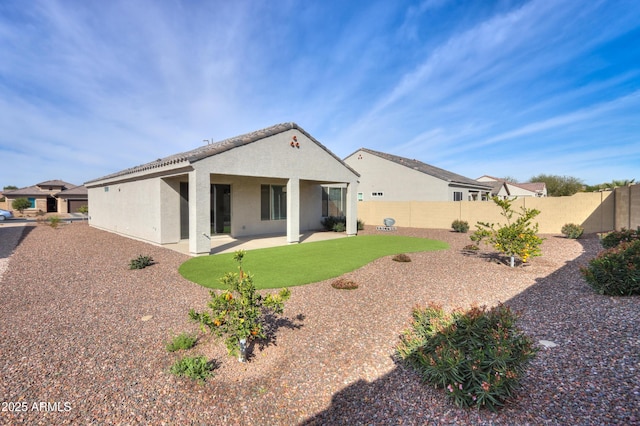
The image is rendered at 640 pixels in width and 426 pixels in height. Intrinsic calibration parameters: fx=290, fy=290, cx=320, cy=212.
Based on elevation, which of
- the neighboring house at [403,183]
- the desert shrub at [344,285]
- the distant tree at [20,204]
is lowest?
the desert shrub at [344,285]

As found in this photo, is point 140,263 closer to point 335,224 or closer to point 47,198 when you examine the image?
point 335,224

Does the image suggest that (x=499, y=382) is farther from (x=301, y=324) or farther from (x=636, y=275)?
(x=636, y=275)

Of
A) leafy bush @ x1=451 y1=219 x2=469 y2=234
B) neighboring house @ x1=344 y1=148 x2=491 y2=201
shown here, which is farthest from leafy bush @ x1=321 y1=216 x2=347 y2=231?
neighboring house @ x1=344 y1=148 x2=491 y2=201

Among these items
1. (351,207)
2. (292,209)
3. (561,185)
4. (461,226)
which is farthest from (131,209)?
(561,185)

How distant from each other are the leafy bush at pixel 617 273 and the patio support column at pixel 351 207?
11.9 m

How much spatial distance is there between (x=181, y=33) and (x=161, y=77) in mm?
3304

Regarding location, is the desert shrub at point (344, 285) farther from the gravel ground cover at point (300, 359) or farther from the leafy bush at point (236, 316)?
the leafy bush at point (236, 316)

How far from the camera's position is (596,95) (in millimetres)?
14469

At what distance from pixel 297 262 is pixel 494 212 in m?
15.6

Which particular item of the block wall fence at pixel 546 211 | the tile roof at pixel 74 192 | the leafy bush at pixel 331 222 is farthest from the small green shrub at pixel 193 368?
the tile roof at pixel 74 192

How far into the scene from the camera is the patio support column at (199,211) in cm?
1052

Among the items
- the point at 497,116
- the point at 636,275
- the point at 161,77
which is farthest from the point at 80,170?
the point at 636,275

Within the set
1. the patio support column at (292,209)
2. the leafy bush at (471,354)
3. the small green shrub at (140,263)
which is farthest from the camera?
the patio support column at (292,209)

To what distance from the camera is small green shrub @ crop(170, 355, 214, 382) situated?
3574mm
